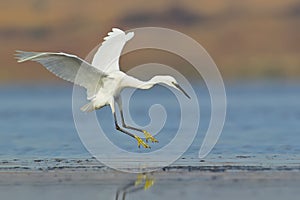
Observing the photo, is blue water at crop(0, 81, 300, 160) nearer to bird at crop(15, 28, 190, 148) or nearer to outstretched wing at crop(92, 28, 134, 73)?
bird at crop(15, 28, 190, 148)

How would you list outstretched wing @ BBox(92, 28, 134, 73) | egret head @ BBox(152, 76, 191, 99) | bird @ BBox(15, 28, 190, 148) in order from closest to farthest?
egret head @ BBox(152, 76, 191, 99)
bird @ BBox(15, 28, 190, 148)
outstretched wing @ BBox(92, 28, 134, 73)

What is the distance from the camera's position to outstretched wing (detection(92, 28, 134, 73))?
20.1 metres

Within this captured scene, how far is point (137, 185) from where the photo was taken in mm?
17109

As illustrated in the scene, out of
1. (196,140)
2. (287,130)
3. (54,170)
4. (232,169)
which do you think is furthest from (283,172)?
(287,130)

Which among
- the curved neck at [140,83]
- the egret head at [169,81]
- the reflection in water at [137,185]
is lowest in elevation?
the reflection in water at [137,185]

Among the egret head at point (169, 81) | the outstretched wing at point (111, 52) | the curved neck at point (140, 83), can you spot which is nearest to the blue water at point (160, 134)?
the outstretched wing at point (111, 52)

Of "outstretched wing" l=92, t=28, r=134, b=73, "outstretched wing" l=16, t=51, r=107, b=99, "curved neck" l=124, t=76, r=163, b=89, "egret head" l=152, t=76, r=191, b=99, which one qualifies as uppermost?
"outstretched wing" l=92, t=28, r=134, b=73

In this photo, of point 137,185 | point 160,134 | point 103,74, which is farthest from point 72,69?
point 160,134

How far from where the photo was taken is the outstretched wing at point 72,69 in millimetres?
18141

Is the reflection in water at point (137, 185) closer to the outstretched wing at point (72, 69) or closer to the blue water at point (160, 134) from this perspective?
the outstretched wing at point (72, 69)

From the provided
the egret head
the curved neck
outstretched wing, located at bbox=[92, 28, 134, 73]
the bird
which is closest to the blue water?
the bird

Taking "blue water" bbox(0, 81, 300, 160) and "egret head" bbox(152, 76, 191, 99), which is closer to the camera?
"egret head" bbox(152, 76, 191, 99)

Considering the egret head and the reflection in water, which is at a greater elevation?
the egret head

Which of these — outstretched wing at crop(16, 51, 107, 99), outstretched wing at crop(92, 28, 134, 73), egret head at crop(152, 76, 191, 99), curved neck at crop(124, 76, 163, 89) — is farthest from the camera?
outstretched wing at crop(92, 28, 134, 73)
